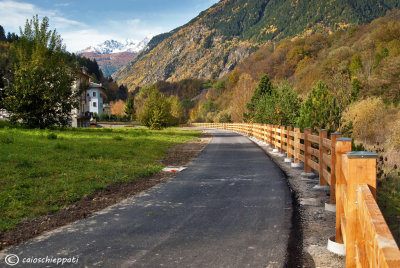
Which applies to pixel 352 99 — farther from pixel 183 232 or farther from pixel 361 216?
pixel 361 216

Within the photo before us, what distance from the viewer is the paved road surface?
3.60 m

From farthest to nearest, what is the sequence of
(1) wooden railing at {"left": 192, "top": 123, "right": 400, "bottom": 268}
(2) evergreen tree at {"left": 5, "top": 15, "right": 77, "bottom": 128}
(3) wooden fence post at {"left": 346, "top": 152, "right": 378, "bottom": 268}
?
1. (2) evergreen tree at {"left": 5, "top": 15, "right": 77, "bottom": 128}
2. (3) wooden fence post at {"left": 346, "top": 152, "right": 378, "bottom": 268}
3. (1) wooden railing at {"left": 192, "top": 123, "right": 400, "bottom": 268}

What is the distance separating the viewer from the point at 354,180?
269cm

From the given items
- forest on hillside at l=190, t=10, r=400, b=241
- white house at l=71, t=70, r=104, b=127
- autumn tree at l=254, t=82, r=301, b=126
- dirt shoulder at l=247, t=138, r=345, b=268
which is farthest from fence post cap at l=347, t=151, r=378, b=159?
white house at l=71, t=70, r=104, b=127

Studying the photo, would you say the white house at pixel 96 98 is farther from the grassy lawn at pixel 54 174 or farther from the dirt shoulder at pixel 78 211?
the dirt shoulder at pixel 78 211

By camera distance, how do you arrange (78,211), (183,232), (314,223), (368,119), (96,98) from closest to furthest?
(183,232) < (314,223) < (78,211) < (368,119) < (96,98)

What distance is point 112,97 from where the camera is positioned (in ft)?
453

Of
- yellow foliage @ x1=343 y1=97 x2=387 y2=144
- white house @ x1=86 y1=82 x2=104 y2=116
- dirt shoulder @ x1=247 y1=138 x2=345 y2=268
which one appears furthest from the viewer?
white house @ x1=86 y1=82 x2=104 y2=116

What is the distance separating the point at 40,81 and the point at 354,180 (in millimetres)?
26676

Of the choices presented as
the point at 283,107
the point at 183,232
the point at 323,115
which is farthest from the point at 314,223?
the point at 283,107

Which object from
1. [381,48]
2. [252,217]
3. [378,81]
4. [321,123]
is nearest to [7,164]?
[252,217]

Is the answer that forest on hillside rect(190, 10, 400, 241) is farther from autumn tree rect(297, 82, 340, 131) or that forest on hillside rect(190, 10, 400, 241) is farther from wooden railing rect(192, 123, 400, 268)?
wooden railing rect(192, 123, 400, 268)

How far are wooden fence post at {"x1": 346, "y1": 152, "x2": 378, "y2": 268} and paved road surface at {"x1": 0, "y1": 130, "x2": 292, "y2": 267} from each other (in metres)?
0.90

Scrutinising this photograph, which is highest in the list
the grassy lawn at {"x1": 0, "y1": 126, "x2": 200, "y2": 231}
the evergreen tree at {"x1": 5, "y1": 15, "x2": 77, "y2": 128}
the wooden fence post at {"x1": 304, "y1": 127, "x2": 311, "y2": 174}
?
the evergreen tree at {"x1": 5, "y1": 15, "x2": 77, "y2": 128}
